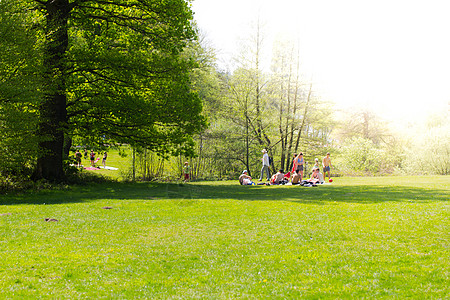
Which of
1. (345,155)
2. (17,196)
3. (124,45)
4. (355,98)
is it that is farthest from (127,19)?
(355,98)

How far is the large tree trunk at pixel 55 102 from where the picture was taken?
1770 centimetres

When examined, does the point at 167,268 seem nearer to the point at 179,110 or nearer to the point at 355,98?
the point at 179,110

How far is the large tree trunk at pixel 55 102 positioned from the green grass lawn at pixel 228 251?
626 cm

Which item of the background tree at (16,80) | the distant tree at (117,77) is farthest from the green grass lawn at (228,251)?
the distant tree at (117,77)

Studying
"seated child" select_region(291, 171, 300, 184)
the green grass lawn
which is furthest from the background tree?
"seated child" select_region(291, 171, 300, 184)

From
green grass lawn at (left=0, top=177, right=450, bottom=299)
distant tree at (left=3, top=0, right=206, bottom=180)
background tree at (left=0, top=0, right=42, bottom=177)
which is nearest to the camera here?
green grass lawn at (left=0, top=177, right=450, bottom=299)

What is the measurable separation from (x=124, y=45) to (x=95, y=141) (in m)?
5.87

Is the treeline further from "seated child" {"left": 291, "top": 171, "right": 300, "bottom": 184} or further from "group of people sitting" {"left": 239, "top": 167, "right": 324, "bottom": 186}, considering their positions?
"seated child" {"left": 291, "top": 171, "right": 300, "bottom": 184}

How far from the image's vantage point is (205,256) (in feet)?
23.9

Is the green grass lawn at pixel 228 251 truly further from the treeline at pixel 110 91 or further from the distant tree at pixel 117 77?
the distant tree at pixel 117 77

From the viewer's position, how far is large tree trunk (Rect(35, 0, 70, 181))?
17.7 m

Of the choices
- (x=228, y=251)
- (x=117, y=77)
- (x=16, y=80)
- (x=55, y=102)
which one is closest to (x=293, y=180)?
(x=117, y=77)

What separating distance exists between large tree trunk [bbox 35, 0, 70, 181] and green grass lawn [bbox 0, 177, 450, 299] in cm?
626

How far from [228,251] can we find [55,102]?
15.5 metres
